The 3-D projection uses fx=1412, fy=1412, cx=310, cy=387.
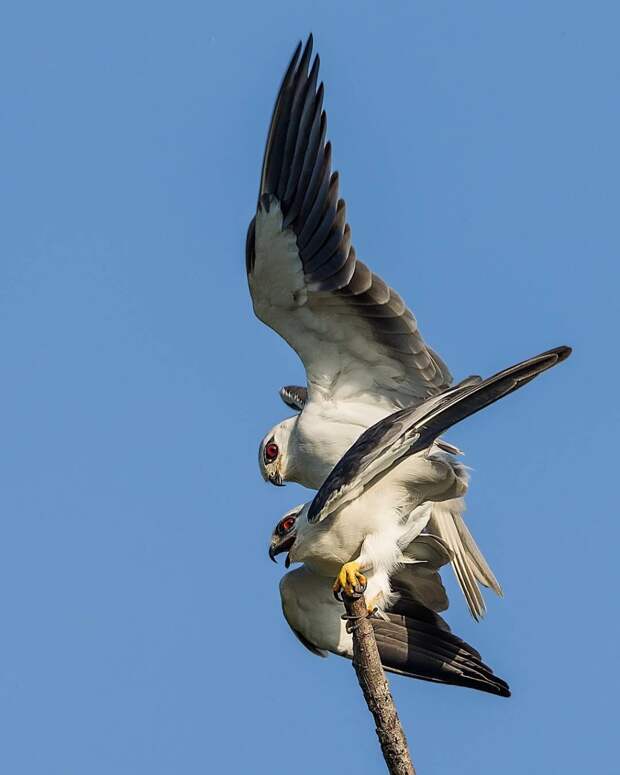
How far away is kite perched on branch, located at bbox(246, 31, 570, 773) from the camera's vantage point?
748cm

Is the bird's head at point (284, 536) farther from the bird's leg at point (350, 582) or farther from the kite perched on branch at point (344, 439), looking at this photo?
the bird's leg at point (350, 582)

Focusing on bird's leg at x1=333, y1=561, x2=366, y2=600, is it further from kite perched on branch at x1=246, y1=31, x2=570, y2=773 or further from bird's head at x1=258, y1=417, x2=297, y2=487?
bird's head at x1=258, y1=417, x2=297, y2=487

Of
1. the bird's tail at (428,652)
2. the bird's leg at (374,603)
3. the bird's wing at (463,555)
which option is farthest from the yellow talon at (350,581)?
the bird's wing at (463,555)

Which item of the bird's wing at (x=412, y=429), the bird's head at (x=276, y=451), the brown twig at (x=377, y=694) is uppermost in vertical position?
the bird's head at (x=276, y=451)

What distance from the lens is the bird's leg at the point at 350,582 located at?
7078mm

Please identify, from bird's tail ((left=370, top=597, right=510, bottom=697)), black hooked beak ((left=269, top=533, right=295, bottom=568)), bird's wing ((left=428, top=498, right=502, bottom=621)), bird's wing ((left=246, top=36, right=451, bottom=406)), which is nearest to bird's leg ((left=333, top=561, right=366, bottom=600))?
black hooked beak ((left=269, top=533, right=295, bottom=568))

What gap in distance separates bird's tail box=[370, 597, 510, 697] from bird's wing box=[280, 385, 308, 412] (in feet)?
6.38

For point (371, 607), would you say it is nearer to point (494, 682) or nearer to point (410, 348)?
point (494, 682)

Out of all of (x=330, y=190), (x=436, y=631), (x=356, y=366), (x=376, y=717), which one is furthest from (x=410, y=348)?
(x=376, y=717)

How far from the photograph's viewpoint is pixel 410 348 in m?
8.25

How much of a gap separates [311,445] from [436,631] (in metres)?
1.33

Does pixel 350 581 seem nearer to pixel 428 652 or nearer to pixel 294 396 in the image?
pixel 428 652

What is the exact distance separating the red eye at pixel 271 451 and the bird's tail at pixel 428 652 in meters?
1.24

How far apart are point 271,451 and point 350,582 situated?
177cm
